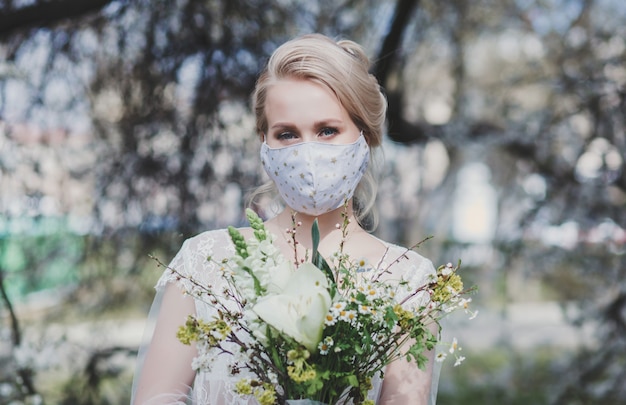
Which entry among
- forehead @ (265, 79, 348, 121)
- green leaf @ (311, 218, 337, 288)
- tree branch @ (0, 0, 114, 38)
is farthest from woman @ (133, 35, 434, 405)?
tree branch @ (0, 0, 114, 38)

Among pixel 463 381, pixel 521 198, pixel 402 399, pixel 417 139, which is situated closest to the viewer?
pixel 402 399

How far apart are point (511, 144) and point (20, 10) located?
3150 millimetres

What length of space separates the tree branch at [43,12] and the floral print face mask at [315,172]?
2.12 meters

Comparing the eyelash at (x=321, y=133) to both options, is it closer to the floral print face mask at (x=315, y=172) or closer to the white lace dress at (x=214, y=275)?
the floral print face mask at (x=315, y=172)

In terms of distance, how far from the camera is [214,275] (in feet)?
5.86

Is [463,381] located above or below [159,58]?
below

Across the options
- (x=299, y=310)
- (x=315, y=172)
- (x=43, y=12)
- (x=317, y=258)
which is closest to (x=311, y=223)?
(x=315, y=172)

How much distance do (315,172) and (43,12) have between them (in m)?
2.27

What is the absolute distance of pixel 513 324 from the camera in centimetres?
673

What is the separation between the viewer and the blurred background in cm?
379

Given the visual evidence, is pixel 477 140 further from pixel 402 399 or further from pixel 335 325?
pixel 335 325

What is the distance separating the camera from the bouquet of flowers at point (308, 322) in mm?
1220

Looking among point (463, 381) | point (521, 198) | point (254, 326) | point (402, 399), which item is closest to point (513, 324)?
point (463, 381)

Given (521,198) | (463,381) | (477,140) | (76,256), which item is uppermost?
(477,140)
